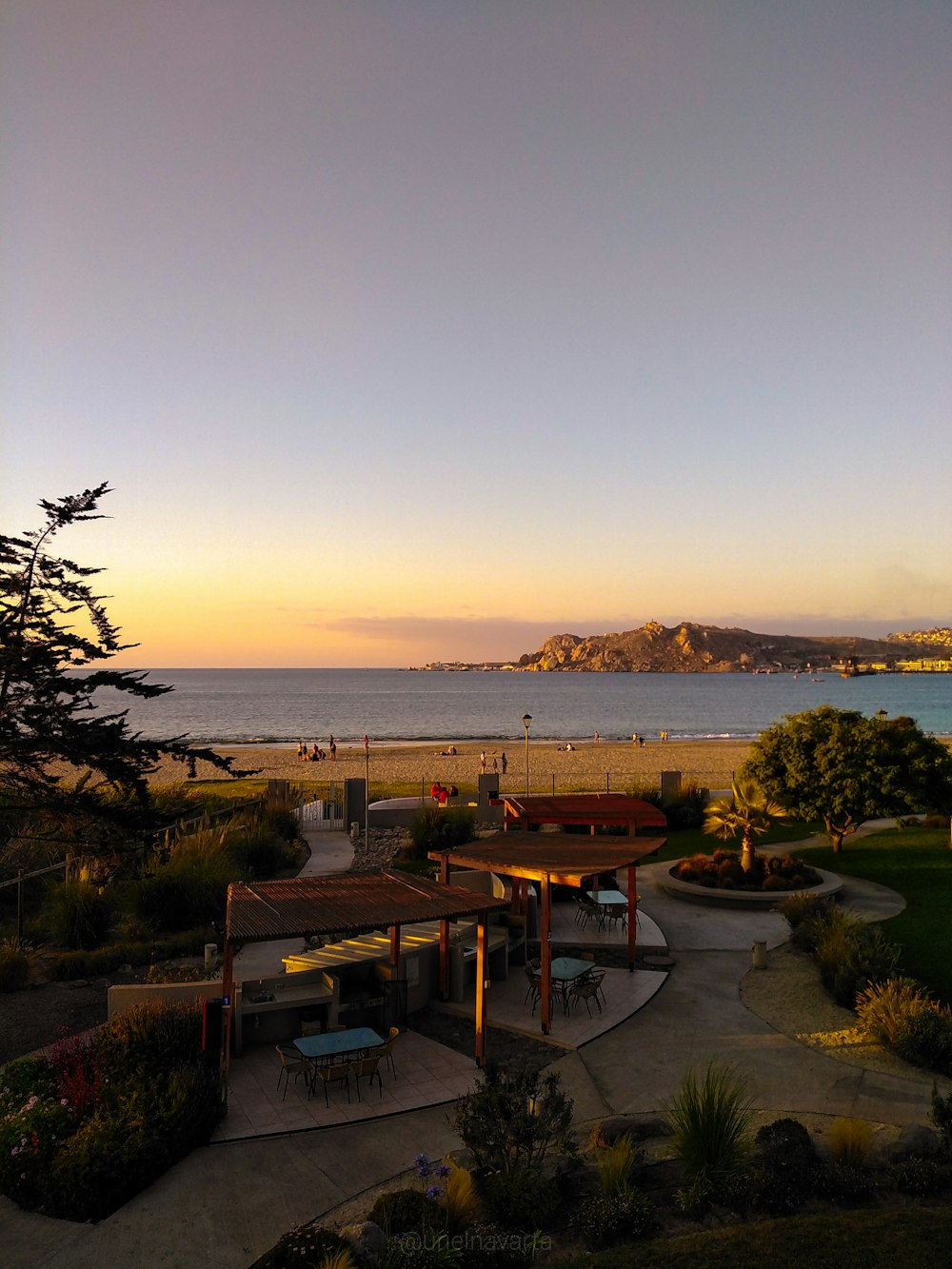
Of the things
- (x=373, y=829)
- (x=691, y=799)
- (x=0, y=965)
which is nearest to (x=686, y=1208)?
(x=0, y=965)

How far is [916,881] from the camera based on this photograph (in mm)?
19828

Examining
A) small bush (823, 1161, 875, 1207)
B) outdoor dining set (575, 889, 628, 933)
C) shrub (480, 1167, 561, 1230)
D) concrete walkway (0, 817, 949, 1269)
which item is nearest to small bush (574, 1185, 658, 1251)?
shrub (480, 1167, 561, 1230)

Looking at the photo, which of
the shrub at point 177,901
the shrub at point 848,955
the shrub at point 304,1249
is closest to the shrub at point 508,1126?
the shrub at point 304,1249

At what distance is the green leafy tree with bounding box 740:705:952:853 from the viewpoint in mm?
21078

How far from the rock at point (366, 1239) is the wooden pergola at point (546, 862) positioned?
469 cm

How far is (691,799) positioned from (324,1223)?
924 inches

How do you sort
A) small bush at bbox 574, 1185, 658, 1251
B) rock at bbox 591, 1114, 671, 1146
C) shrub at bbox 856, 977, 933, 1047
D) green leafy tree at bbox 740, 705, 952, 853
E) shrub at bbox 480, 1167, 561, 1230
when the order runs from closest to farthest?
small bush at bbox 574, 1185, 658, 1251 → shrub at bbox 480, 1167, 561, 1230 → rock at bbox 591, 1114, 671, 1146 → shrub at bbox 856, 977, 933, 1047 → green leafy tree at bbox 740, 705, 952, 853

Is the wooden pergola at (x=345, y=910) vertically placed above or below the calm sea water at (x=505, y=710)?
above

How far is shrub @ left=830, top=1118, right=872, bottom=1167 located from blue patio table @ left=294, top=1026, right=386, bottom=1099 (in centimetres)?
522

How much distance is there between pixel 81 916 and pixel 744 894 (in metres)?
13.8

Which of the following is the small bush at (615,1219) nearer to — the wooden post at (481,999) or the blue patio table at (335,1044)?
the blue patio table at (335,1044)

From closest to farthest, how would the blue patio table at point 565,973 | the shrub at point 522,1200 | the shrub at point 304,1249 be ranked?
the shrub at point 304,1249 < the shrub at point 522,1200 < the blue patio table at point 565,973

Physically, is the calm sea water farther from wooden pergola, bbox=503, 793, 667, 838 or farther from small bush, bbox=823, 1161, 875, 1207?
small bush, bbox=823, 1161, 875, 1207

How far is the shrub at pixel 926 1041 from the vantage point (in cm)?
1044
